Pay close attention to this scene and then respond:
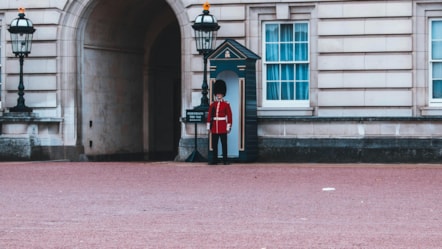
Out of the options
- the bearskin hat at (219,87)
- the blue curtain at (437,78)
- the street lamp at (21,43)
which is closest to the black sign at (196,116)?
the bearskin hat at (219,87)

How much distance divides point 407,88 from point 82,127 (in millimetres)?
7058

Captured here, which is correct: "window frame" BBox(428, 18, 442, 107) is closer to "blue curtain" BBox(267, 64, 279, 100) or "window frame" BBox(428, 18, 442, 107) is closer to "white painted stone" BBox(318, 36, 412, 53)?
"white painted stone" BBox(318, 36, 412, 53)

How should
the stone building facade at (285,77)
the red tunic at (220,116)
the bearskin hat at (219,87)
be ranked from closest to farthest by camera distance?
the red tunic at (220,116) → the bearskin hat at (219,87) → the stone building facade at (285,77)

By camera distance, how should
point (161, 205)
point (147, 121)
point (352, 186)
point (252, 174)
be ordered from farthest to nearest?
1. point (147, 121)
2. point (252, 174)
3. point (352, 186)
4. point (161, 205)

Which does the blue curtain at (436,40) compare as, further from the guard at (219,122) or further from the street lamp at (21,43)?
the street lamp at (21,43)

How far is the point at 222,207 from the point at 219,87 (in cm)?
1012

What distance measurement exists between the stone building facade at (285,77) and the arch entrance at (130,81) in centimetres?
5

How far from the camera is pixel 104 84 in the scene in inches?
1145

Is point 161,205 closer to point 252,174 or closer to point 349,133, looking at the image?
point 252,174

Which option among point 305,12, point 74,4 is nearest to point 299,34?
point 305,12

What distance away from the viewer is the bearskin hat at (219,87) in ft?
82.5

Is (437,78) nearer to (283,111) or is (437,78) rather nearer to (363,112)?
(363,112)

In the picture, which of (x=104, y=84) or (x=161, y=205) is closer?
(x=161, y=205)

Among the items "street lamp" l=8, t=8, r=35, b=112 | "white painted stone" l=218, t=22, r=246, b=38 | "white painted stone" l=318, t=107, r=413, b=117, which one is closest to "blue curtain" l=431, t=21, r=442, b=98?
"white painted stone" l=318, t=107, r=413, b=117
